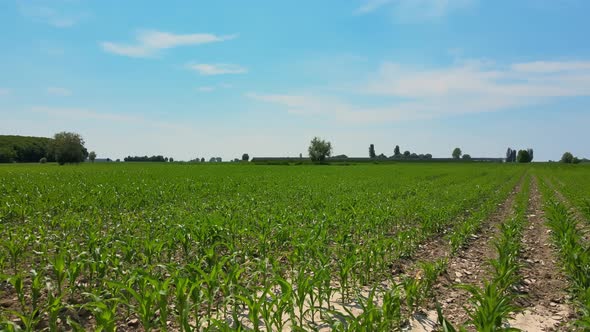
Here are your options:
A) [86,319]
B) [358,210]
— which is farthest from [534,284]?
[86,319]

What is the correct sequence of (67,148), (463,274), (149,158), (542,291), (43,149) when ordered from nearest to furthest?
(542,291) < (463,274) < (67,148) < (43,149) < (149,158)

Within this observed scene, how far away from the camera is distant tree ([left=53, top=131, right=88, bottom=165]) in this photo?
91.8 m

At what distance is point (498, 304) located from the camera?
4.12 m

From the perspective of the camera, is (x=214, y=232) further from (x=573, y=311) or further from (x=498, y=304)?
(x=573, y=311)

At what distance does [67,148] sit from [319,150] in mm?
81182

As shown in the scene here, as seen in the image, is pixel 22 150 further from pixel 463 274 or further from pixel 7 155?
pixel 463 274

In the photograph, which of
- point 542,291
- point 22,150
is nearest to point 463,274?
point 542,291

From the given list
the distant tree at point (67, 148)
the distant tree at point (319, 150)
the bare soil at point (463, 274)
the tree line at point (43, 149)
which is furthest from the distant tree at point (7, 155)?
the bare soil at point (463, 274)

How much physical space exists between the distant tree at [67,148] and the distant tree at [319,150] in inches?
2989

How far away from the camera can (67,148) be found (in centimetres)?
9219

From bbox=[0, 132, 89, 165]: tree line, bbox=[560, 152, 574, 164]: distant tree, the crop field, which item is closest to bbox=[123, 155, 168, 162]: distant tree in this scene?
bbox=[0, 132, 89, 165]: tree line

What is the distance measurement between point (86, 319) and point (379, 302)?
439cm

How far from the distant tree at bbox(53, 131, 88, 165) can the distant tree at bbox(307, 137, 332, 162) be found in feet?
249

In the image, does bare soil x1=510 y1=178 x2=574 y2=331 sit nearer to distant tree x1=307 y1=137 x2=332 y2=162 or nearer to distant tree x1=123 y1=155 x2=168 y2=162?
distant tree x1=307 y1=137 x2=332 y2=162
